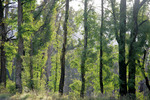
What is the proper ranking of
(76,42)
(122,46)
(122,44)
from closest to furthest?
(122,46)
(122,44)
(76,42)

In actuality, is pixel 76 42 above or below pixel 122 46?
above

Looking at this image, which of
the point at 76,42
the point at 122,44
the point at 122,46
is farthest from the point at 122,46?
the point at 76,42

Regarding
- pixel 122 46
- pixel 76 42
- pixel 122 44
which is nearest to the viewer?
pixel 122 46

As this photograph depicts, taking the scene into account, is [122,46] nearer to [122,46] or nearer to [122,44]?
[122,46]

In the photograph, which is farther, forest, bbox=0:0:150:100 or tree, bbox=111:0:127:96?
tree, bbox=111:0:127:96

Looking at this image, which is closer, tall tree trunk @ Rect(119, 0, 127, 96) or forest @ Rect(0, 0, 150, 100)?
forest @ Rect(0, 0, 150, 100)

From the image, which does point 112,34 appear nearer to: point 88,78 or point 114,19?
point 114,19

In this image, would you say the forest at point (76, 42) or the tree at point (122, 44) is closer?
the forest at point (76, 42)

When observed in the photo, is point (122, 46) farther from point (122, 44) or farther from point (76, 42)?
point (76, 42)

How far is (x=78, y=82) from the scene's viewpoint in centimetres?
2788

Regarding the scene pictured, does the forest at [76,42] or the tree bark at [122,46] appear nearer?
the forest at [76,42]

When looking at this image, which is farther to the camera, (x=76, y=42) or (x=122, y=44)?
(x=76, y=42)

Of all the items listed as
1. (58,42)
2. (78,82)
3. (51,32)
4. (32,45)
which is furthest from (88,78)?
(32,45)

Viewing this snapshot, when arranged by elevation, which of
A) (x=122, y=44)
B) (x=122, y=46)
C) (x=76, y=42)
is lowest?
(x=122, y=46)
